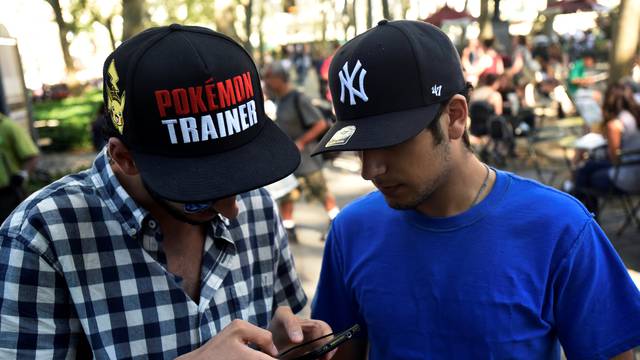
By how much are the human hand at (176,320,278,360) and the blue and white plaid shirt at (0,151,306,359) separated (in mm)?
204

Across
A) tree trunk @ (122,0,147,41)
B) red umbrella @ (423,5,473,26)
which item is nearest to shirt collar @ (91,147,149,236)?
tree trunk @ (122,0,147,41)

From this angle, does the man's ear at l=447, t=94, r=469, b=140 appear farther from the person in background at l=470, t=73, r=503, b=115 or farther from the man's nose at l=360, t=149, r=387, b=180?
the person in background at l=470, t=73, r=503, b=115

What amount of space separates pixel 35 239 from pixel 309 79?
130 feet

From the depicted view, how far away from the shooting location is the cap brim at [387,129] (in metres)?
1.75

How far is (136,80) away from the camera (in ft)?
4.76

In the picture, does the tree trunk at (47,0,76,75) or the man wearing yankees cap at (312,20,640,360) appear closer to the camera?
the man wearing yankees cap at (312,20,640,360)

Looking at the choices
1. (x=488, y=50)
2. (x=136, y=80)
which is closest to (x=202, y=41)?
(x=136, y=80)

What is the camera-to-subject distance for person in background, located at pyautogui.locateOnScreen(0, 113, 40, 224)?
6055 mm

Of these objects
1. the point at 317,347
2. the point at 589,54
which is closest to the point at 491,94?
the point at 317,347

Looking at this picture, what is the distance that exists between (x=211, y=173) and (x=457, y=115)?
772 millimetres

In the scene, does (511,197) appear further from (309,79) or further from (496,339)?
(309,79)

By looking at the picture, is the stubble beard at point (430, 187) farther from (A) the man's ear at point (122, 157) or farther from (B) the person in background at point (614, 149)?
(B) the person in background at point (614, 149)

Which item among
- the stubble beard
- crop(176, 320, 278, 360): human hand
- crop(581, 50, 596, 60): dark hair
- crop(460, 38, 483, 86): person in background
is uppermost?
the stubble beard

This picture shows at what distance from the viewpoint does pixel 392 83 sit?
1786 millimetres
